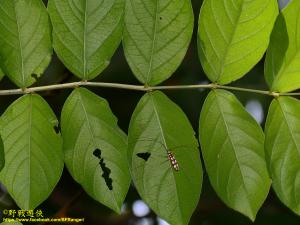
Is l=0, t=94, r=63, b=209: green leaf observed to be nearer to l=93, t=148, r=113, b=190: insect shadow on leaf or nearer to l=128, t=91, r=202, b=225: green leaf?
l=93, t=148, r=113, b=190: insect shadow on leaf

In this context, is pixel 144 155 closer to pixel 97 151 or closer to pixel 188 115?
pixel 97 151

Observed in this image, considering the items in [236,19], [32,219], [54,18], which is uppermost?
[54,18]

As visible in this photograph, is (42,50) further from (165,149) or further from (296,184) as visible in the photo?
(296,184)

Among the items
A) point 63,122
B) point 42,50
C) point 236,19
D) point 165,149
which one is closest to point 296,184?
point 165,149

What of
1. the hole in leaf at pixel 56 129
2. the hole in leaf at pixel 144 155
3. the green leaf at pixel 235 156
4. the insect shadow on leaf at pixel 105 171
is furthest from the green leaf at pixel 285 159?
the hole in leaf at pixel 56 129

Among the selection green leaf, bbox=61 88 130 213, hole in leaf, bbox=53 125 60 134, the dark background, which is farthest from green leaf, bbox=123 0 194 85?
the dark background

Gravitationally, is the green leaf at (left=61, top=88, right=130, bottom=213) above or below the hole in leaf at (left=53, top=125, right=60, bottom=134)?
below
